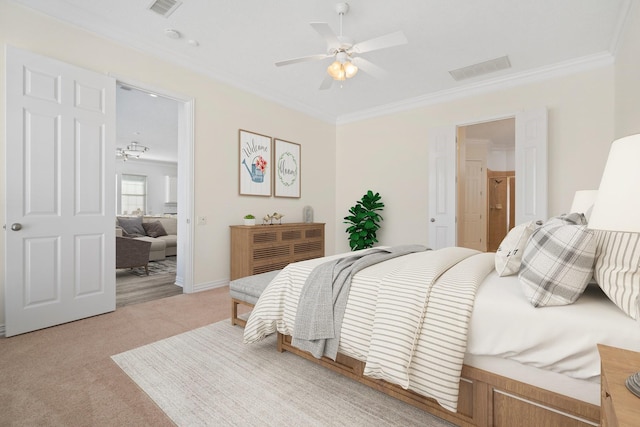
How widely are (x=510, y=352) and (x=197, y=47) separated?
3998 millimetres

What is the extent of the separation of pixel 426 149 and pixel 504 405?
420 centimetres

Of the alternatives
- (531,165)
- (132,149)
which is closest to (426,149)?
(531,165)

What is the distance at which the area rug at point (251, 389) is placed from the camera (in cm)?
150

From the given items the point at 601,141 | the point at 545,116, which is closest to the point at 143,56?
the point at 545,116

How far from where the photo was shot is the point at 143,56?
10.9 feet

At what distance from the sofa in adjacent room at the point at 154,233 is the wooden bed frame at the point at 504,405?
220 inches

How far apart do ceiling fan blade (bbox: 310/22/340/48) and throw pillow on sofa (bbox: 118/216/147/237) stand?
211 inches

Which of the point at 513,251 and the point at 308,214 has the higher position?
the point at 308,214

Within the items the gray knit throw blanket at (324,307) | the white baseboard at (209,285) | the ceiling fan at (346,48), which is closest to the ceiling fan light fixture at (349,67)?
the ceiling fan at (346,48)

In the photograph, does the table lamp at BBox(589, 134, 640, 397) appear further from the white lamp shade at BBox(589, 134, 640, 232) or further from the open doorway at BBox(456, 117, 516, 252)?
the open doorway at BBox(456, 117, 516, 252)

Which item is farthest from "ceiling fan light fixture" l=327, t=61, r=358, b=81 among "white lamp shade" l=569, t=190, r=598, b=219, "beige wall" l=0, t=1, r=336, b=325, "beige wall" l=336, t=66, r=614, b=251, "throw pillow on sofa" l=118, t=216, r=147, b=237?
"throw pillow on sofa" l=118, t=216, r=147, b=237

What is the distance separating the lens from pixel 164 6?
2748 millimetres

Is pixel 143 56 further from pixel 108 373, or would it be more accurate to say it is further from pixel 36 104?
pixel 108 373

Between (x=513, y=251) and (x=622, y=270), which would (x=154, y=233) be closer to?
(x=513, y=251)
